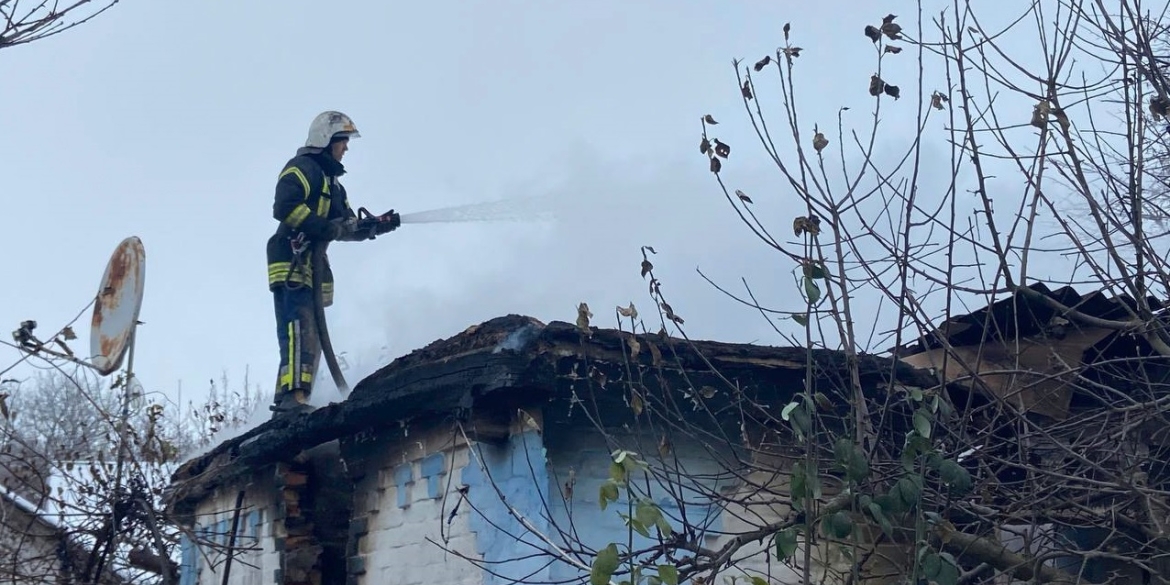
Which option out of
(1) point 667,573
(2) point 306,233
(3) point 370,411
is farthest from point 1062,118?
(2) point 306,233

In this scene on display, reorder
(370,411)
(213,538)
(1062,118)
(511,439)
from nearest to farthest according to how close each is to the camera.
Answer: (1062,118) < (511,439) < (370,411) < (213,538)

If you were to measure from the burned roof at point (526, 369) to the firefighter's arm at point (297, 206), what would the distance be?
2.31 m

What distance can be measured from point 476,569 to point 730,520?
1.31 metres

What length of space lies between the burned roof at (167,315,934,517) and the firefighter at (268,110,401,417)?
2.13 metres

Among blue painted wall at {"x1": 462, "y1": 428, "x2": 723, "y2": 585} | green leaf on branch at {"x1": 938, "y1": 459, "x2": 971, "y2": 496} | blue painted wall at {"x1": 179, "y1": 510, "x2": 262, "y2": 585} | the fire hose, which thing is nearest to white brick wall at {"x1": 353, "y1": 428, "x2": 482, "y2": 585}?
blue painted wall at {"x1": 462, "y1": 428, "x2": 723, "y2": 585}

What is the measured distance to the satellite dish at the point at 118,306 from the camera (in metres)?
8.32

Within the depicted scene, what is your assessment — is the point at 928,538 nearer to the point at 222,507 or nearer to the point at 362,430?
the point at 362,430

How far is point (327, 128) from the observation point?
9461mm

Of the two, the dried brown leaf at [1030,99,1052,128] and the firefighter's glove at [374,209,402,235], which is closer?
the dried brown leaf at [1030,99,1052,128]

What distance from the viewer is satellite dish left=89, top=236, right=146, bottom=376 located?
27.3 ft

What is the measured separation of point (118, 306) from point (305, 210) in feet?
4.81

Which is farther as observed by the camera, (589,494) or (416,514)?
(416,514)

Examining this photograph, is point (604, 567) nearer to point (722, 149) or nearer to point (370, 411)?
point (722, 149)

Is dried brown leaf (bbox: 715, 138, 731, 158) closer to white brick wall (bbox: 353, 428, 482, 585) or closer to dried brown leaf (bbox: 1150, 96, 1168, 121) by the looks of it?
dried brown leaf (bbox: 1150, 96, 1168, 121)
